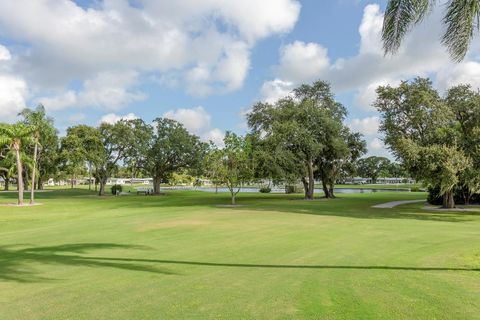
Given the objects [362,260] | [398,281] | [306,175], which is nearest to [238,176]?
[306,175]

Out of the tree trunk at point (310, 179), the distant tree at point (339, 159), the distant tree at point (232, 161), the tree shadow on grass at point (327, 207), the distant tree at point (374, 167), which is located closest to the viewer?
the tree shadow on grass at point (327, 207)

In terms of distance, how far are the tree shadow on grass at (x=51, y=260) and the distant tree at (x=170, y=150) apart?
48.4 meters

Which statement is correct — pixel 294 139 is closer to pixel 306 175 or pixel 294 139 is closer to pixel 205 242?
pixel 306 175

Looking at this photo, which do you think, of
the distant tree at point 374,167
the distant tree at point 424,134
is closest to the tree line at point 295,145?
the distant tree at point 424,134

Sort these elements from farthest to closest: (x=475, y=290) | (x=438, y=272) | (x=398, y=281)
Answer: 1. (x=438, y=272)
2. (x=398, y=281)
3. (x=475, y=290)

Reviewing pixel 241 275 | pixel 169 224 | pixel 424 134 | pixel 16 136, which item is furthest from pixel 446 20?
pixel 16 136

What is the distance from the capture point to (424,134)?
30297 mm

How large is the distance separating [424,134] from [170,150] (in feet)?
128

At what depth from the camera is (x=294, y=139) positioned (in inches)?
1682

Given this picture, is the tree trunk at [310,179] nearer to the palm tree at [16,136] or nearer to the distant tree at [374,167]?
the palm tree at [16,136]

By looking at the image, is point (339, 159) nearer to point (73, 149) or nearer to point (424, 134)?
point (424, 134)

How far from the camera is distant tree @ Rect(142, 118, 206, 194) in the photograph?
61.6 metres

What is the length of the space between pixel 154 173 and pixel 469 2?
57320 mm

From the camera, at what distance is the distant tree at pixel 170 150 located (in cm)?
6159
